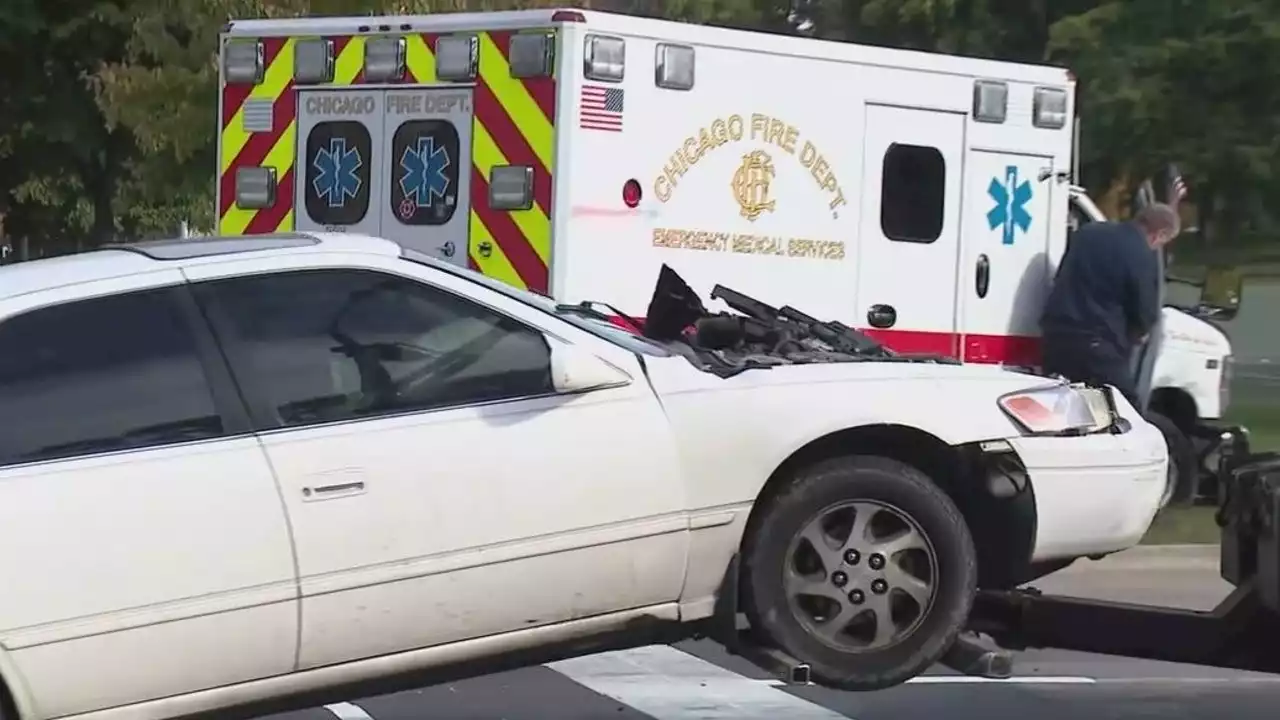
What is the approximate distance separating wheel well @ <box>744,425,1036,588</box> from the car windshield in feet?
1.77

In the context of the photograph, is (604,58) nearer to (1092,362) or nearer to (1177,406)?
(1092,362)

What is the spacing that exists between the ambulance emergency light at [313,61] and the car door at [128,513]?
4999 mm

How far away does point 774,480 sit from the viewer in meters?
6.01

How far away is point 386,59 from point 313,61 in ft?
1.66

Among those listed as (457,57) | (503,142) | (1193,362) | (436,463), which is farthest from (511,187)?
(1193,362)

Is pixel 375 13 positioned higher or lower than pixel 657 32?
higher

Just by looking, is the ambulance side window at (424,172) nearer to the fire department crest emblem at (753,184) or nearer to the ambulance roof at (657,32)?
the ambulance roof at (657,32)

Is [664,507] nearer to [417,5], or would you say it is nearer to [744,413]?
[744,413]

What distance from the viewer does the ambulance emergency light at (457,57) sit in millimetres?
9797

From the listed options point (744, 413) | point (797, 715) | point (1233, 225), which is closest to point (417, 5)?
point (797, 715)

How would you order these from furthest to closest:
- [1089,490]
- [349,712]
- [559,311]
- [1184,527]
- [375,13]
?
1. [375,13]
2. [1184,527]
3. [349,712]
4. [1089,490]
5. [559,311]

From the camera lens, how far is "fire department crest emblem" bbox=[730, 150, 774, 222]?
1007cm

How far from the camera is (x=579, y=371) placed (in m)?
5.76

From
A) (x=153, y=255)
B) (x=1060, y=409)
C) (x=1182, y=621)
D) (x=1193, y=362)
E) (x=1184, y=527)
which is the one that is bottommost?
(x=1184, y=527)
